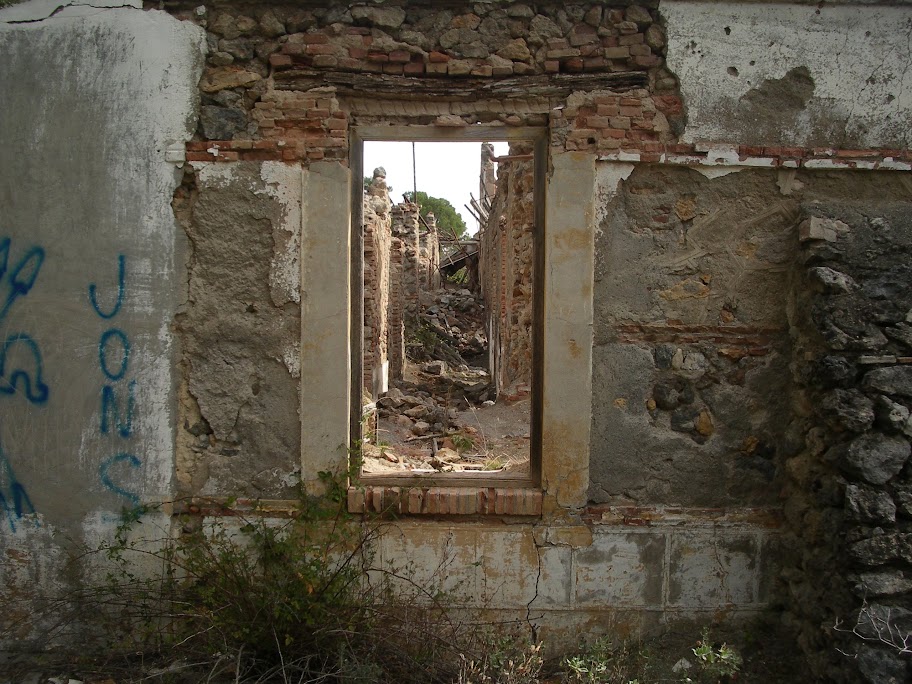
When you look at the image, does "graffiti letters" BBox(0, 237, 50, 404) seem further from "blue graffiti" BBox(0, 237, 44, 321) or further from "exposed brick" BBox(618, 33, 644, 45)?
"exposed brick" BBox(618, 33, 644, 45)

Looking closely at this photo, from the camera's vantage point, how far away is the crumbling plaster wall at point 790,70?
3.36 meters

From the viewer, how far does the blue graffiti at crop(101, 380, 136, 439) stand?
11.2 ft

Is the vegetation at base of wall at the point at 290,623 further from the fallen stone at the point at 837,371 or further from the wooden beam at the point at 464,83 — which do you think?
the wooden beam at the point at 464,83

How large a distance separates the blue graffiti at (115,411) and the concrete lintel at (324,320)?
904mm

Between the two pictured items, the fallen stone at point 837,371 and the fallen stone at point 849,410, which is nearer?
the fallen stone at point 849,410

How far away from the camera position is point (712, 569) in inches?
137

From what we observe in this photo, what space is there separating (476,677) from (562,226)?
7.31 ft

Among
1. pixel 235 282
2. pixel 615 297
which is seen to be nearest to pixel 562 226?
pixel 615 297

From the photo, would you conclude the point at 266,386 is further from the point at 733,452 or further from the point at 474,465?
the point at 733,452

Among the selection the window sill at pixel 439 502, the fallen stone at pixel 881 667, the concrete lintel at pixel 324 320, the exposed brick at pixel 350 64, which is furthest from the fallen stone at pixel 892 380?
the exposed brick at pixel 350 64

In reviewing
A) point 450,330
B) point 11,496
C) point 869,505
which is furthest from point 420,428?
point 450,330

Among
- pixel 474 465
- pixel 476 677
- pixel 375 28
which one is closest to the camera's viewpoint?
pixel 476 677

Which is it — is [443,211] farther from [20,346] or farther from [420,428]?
[20,346]

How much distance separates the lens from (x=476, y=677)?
2967 millimetres
